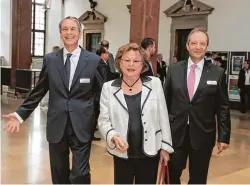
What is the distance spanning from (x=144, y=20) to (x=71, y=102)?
4.61 m

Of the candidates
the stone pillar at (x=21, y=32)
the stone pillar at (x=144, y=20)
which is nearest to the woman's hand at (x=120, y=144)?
the stone pillar at (x=144, y=20)

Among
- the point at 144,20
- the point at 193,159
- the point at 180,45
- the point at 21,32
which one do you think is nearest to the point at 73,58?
the point at 193,159

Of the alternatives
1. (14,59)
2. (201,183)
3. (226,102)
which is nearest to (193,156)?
(201,183)

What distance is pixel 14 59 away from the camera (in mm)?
14445

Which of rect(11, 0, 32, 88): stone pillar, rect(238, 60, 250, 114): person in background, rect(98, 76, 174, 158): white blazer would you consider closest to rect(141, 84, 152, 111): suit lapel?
rect(98, 76, 174, 158): white blazer

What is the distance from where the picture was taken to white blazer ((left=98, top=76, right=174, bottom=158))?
2508 mm

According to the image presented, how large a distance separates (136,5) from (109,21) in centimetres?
1044

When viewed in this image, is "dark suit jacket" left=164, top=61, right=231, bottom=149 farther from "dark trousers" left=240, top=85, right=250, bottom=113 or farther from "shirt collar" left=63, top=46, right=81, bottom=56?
"dark trousers" left=240, top=85, right=250, bottom=113

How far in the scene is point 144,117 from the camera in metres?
2.51

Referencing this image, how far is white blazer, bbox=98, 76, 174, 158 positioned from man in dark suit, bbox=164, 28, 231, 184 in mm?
469

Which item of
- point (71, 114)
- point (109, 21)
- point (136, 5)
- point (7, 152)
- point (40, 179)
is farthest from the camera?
point (109, 21)

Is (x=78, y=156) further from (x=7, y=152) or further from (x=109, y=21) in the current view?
(x=109, y=21)

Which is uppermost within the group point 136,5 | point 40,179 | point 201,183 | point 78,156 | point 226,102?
point 136,5

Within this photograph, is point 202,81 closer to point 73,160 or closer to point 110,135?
point 110,135
